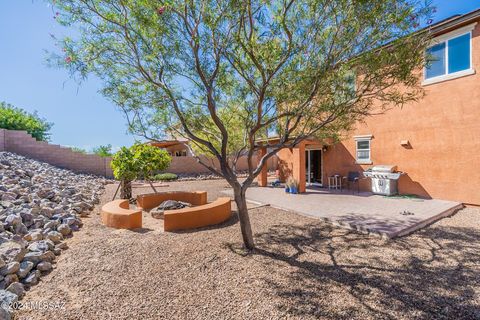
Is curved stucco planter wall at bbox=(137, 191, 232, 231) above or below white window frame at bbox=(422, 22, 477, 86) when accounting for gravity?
below

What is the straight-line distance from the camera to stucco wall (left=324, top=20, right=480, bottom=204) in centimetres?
939

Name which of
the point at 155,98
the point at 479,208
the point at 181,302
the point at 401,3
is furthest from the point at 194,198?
the point at 479,208

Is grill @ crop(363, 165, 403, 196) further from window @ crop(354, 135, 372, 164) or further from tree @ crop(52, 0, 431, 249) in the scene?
tree @ crop(52, 0, 431, 249)

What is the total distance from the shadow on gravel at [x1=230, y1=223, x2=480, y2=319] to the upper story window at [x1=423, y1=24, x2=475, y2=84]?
663 centimetres

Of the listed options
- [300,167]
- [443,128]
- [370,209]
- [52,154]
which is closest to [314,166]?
[300,167]

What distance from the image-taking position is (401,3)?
4.55 meters

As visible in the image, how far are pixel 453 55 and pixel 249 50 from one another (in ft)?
33.7

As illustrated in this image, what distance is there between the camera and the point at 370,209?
9000 mm

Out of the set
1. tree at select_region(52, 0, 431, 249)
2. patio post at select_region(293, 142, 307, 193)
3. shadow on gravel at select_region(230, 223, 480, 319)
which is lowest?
shadow on gravel at select_region(230, 223, 480, 319)

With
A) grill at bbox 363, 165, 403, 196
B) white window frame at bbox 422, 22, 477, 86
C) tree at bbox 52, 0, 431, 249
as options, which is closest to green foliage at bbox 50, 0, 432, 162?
tree at bbox 52, 0, 431, 249

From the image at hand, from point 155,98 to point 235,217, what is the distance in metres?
4.82

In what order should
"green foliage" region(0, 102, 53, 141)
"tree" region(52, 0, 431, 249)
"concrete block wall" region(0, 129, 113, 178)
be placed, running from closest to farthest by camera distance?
"tree" region(52, 0, 431, 249), "concrete block wall" region(0, 129, 113, 178), "green foliage" region(0, 102, 53, 141)

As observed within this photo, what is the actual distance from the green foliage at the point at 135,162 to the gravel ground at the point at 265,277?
467 centimetres

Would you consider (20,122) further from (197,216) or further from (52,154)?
(197,216)
